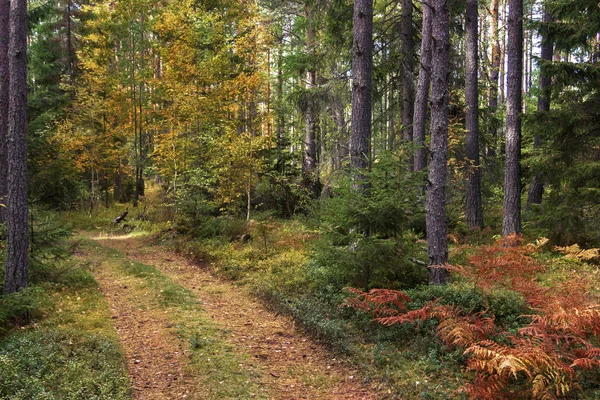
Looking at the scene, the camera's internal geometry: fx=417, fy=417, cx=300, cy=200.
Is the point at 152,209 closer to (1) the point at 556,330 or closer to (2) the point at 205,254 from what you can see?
(2) the point at 205,254

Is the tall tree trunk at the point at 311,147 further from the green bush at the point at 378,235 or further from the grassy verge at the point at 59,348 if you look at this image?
the grassy verge at the point at 59,348

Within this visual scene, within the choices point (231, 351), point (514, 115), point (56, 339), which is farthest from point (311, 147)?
point (56, 339)

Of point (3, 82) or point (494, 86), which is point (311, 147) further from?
point (3, 82)

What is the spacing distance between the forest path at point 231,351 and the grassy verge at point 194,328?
3 cm

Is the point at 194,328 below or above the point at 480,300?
below

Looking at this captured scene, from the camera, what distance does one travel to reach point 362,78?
988cm

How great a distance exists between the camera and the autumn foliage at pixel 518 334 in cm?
425

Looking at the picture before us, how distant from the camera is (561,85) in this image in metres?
10.8

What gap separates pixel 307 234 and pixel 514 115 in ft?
22.8

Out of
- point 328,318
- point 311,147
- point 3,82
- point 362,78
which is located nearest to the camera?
point 328,318

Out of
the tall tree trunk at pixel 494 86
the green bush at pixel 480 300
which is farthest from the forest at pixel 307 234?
the tall tree trunk at pixel 494 86

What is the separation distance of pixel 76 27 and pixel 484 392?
2804 cm

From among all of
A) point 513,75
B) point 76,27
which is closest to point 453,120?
point 513,75

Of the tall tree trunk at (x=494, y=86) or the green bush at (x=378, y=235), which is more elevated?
the tall tree trunk at (x=494, y=86)
